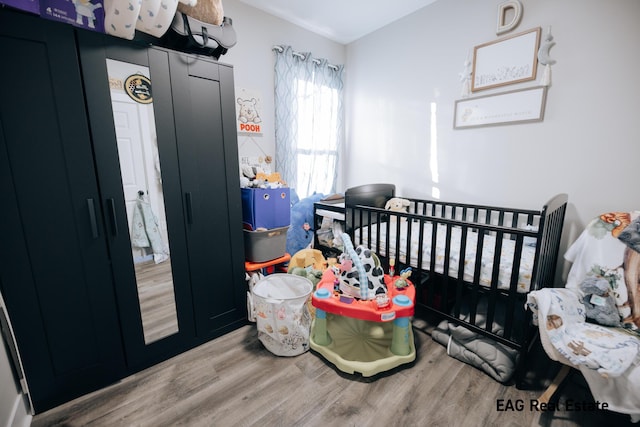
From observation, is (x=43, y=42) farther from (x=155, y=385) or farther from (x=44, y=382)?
(x=155, y=385)

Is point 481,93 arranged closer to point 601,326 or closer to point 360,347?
point 601,326

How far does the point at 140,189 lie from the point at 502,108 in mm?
2494

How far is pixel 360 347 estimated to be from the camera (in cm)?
168

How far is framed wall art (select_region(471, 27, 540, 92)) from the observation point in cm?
186

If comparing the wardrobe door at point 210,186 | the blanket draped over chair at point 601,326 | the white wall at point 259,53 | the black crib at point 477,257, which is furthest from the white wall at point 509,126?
the wardrobe door at point 210,186

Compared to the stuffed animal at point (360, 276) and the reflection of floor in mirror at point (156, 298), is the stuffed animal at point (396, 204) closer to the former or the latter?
the stuffed animal at point (360, 276)

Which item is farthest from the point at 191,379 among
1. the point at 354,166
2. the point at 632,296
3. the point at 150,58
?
the point at 354,166

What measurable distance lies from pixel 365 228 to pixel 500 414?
1410 mm

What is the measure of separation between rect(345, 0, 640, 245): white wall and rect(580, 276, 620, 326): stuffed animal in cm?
60

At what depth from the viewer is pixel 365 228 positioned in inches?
91.3

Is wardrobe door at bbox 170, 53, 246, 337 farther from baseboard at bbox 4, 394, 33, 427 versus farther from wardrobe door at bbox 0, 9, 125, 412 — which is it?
baseboard at bbox 4, 394, 33, 427

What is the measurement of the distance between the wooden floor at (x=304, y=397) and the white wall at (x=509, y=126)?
3.90 feet

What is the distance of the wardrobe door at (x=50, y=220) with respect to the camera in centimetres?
109

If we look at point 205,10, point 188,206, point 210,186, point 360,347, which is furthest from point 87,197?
point 360,347
